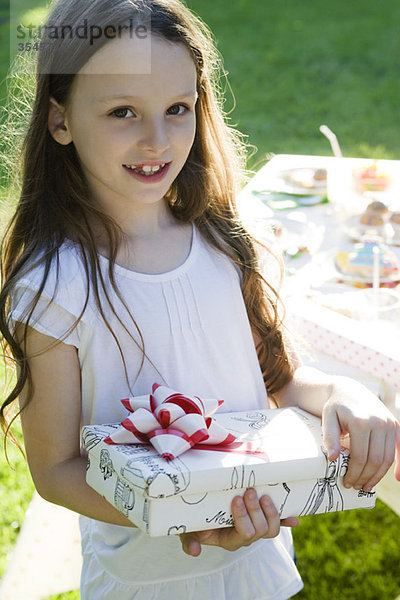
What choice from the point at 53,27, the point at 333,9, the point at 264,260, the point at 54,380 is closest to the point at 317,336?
the point at 264,260

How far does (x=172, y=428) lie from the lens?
3.22 ft

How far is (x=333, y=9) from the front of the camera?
764cm

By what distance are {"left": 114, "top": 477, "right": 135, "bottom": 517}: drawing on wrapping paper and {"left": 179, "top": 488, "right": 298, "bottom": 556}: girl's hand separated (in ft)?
0.41

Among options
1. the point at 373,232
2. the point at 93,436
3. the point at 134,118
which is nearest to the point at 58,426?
the point at 93,436

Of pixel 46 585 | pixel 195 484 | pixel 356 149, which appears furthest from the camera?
pixel 356 149

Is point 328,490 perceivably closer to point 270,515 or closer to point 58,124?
point 270,515

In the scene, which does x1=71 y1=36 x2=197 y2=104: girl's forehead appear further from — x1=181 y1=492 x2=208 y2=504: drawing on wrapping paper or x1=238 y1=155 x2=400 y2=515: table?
x1=181 y1=492 x2=208 y2=504: drawing on wrapping paper

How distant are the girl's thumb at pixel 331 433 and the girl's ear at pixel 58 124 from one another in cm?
55

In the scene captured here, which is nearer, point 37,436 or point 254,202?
point 37,436

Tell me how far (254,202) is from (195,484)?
55.5 inches

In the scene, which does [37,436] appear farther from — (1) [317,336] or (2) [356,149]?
(2) [356,149]

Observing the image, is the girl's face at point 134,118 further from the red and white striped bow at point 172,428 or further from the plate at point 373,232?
the plate at point 373,232

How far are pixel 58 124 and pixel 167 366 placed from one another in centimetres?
40

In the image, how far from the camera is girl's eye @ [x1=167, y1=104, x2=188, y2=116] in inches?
45.8
